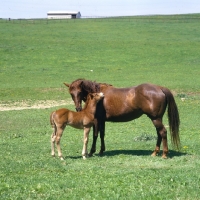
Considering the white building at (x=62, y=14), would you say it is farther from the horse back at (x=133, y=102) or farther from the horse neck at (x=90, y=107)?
the horse neck at (x=90, y=107)

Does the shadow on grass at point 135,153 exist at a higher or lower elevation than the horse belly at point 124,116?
lower

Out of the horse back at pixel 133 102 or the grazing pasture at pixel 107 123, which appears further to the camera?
the horse back at pixel 133 102

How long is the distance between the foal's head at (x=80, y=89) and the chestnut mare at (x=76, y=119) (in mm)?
243

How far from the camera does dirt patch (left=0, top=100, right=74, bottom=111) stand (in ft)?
78.0

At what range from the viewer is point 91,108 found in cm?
1195

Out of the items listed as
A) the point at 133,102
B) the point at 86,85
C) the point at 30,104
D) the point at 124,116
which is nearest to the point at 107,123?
the point at 30,104

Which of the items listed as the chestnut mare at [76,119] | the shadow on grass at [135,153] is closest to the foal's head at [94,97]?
the chestnut mare at [76,119]

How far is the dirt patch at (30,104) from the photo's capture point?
23.8 m

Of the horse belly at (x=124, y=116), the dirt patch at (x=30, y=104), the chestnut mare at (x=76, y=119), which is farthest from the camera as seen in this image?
the dirt patch at (x=30, y=104)

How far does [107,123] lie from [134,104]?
760cm

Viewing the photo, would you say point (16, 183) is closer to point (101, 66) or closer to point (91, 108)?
point (91, 108)

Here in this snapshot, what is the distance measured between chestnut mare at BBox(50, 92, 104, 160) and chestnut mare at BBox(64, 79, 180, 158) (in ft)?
0.96

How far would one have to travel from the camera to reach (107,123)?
65.2 feet

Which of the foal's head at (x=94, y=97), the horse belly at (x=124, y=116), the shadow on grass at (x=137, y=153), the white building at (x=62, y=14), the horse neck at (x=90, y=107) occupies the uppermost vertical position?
the foal's head at (x=94, y=97)
